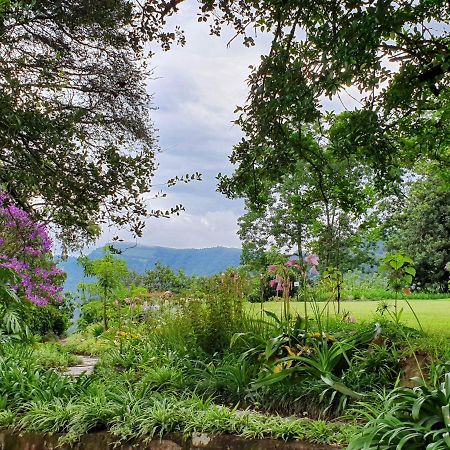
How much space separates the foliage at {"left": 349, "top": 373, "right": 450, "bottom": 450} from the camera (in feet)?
8.25

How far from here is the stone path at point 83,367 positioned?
18.2ft

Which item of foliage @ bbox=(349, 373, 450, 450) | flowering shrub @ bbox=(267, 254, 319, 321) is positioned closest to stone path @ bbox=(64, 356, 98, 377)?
flowering shrub @ bbox=(267, 254, 319, 321)

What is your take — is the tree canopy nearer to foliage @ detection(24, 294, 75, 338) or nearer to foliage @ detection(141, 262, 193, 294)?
foliage @ detection(24, 294, 75, 338)

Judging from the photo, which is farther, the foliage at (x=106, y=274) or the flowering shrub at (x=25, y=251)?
the foliage at (x=106, y=274)

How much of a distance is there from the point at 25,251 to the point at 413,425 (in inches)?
157

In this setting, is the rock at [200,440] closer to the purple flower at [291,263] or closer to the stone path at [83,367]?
the purple flower at [291,263]

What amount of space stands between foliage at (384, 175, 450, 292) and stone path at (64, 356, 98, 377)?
41.0 ft

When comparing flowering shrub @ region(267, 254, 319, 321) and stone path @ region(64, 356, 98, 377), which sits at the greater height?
flowering shrub @ region(267, 254, 319, 321)

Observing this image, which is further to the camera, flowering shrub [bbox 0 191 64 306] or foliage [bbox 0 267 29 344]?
flowering shrub [bbox 0 191 64 306]

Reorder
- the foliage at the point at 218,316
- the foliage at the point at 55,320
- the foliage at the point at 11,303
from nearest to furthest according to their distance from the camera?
the foliage at the point at 11,303 < the foliage at the point at 218,316 < the foliage at the point at 55,320

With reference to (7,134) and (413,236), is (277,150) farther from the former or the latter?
(413,236)

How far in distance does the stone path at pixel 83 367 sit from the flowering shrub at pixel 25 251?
920 mm

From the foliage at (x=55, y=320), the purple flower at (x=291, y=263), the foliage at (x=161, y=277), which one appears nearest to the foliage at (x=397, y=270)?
the purple flower at (x=291, y=263)

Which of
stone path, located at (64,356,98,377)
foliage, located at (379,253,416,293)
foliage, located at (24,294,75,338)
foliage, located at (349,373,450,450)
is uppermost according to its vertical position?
foliage, located at (379,253,416,293)
